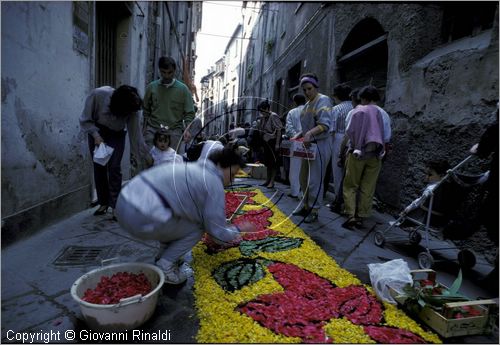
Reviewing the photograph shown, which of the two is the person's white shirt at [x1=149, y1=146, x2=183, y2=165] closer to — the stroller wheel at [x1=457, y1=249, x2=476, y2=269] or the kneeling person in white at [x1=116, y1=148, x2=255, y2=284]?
the kneeling person in white at [x1=116, y1=148, x2=255, y2=284]

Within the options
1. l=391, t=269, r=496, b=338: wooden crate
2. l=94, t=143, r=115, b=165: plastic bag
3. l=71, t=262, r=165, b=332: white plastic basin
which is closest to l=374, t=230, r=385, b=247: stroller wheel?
l=391, t=269, r=496, b=338: wooden crate

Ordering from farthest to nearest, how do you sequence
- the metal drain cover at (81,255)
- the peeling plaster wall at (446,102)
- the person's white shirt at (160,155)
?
the person's white shirt at (160,155), the peeling plaster wall at (446,102), the metal drain cover at (81,255)

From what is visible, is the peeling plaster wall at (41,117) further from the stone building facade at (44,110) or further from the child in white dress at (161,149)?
the child in white dress at (161,149)

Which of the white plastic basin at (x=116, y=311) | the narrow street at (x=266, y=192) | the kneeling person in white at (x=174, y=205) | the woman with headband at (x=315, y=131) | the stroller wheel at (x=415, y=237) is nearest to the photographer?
the white plastic basin at (x=116, y=311)

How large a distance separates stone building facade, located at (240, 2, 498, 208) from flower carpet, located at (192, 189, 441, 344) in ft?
4.76

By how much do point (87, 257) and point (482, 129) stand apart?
432 centimetres

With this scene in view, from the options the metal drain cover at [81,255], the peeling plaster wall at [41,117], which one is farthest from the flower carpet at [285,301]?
the peeling plaster wall at [41,117]

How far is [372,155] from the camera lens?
421 cm

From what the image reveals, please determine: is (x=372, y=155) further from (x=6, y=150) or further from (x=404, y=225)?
(x=6, y=150)

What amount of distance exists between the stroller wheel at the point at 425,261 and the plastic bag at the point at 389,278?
Answer: 0.65 meters

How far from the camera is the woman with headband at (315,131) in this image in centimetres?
418

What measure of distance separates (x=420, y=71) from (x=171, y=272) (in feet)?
14.7

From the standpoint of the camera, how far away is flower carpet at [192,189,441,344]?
196cm

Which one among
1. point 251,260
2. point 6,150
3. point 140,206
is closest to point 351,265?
point 251,260
